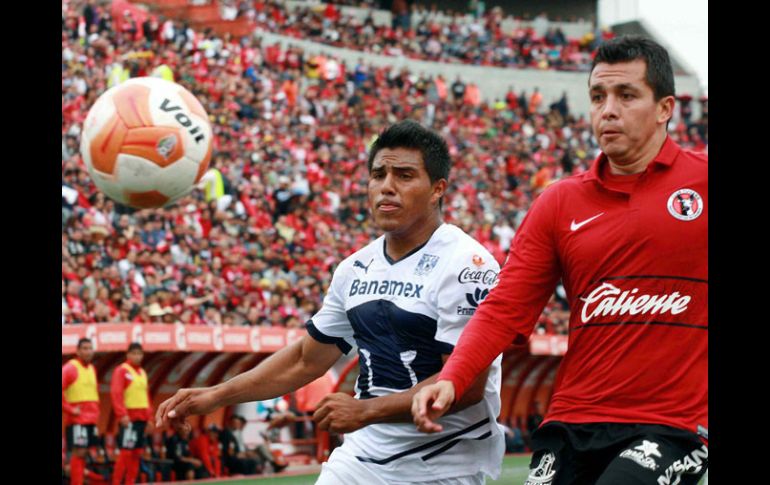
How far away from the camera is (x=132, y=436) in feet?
47.3

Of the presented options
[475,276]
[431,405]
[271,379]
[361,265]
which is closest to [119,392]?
[271,379]

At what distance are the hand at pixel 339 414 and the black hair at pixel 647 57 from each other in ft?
5.21

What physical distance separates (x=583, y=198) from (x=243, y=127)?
23400mm

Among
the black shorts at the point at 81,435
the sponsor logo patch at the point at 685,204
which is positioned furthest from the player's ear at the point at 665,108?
the black shorts at the point at 81,435

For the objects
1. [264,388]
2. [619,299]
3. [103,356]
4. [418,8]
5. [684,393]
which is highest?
[418,8]

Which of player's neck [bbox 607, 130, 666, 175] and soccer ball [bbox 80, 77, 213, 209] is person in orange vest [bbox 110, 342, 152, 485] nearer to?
soccer ball [bbox 80, 77, 213, 209]

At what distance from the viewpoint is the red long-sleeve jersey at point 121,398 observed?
46.9 ft

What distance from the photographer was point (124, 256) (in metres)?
18.7

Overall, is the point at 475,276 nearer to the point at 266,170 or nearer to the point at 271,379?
the point at 271,379

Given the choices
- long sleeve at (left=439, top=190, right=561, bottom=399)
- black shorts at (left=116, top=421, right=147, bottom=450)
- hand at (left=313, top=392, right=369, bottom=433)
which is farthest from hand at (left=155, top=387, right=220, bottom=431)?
black shorts at (left=116, top=421, right=147, bottom=450)

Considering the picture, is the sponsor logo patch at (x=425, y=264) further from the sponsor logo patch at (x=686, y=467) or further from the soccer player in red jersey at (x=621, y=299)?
the sponsor logo patch at (x=686, y=467)
